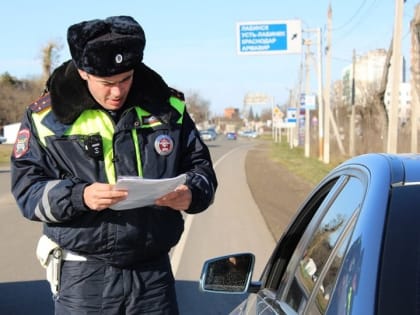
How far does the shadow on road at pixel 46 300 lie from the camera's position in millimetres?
5680

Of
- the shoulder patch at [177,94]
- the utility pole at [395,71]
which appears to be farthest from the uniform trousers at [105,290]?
the utility pole at [395,71]

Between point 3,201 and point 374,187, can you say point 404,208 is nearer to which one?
point 374,187

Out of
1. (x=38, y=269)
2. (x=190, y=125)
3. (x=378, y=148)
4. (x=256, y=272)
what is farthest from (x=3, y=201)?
(x=378, y=148)

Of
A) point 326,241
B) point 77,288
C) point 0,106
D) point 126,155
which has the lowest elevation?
point 0,106

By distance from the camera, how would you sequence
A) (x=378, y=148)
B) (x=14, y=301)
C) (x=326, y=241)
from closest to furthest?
(x=326, y=241) < (x=14, y=301) < (x=378, y=148)

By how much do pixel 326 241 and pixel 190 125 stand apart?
1.01m

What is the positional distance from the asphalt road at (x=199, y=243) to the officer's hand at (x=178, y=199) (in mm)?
3117

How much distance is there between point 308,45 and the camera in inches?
1427

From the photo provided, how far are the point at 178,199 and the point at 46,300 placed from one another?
373 centimetres

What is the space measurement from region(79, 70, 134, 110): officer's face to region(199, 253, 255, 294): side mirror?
2.49 ft

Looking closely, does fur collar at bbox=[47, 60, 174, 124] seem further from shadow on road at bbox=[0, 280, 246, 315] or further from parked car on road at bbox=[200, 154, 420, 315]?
shadow on road at bbox=[0, 280, 246, 315]

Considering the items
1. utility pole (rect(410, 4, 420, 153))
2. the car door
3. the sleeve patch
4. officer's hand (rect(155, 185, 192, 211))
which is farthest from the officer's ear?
utility pole (rect(410, 4, 420, 153))

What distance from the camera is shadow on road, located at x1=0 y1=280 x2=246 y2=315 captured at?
5.68m

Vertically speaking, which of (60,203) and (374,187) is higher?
(374,187)
